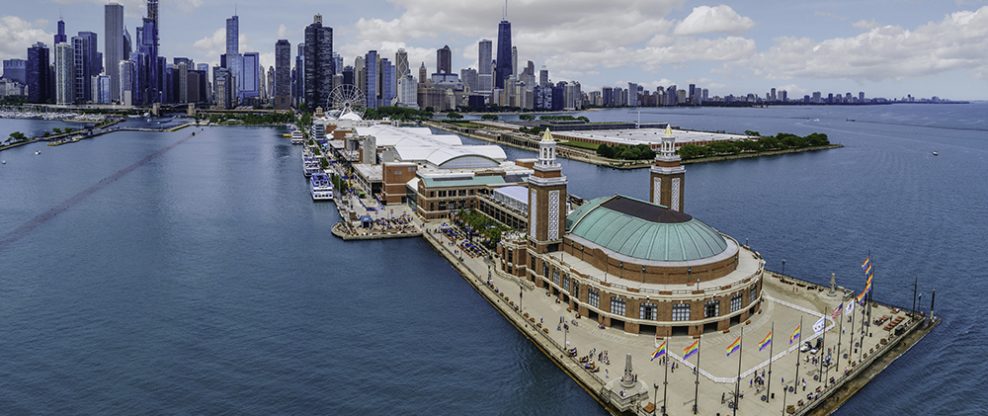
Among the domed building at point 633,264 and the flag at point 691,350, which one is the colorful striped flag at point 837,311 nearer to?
the domed building at point 633,264

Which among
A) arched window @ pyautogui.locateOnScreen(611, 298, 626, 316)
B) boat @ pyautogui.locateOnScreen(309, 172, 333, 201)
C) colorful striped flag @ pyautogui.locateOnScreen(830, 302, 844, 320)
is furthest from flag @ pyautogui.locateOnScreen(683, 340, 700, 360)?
boat @ pyautogui.locateOnScreen(309, 172, 333, 201)

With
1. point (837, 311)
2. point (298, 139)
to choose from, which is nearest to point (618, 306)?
point (837, 311)

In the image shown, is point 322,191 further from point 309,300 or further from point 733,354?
point 733,354

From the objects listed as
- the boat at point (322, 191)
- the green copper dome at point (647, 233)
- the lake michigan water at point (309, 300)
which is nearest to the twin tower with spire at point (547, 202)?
the green copper dome at point (647, 233)

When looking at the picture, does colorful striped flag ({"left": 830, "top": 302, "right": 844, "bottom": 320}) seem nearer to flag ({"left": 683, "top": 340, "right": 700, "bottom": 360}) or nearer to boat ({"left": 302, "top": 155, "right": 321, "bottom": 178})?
flag ({"left": 683, "top": 340, "right": 700, "bottom": 360})

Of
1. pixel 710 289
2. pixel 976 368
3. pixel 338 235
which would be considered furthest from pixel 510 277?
pixel 976 368
